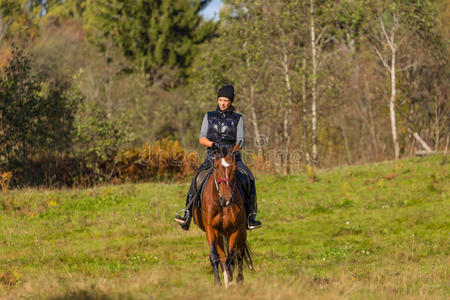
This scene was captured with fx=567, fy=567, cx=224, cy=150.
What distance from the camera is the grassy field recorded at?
7.96 metres

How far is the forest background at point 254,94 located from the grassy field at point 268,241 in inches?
144

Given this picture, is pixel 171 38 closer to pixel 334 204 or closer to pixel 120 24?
pixel 120 24

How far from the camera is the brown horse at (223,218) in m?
9.13

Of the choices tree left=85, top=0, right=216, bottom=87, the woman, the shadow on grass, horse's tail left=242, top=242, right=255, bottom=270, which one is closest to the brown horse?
horse's tail left=242, top=242, right=255, bottom=270

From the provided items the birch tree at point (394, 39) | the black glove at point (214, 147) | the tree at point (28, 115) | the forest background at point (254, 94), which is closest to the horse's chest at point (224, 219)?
the black glove at point (214, 147)

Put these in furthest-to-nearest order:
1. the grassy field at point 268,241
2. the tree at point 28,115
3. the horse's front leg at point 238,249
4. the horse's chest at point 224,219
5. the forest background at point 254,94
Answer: the forest background at point 254,94, the tree at point 28,115, the horse's front leg at point 238,249, the horse's chest at point 224,219, the grassy field at point 268,241

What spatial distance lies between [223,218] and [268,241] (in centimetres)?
609

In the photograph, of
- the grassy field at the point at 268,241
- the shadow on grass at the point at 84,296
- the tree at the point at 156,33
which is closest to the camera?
the shadow on grass at the point at 84,296

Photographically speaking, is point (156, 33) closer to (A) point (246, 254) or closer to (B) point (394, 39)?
(B) point (394, 39)

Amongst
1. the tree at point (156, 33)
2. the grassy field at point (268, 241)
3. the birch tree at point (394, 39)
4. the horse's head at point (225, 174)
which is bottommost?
the grassy field at point (268, 241)

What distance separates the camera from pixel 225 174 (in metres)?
9.05

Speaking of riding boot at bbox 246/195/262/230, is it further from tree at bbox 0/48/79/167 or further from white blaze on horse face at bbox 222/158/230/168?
tree at bbox 0/48/79/167

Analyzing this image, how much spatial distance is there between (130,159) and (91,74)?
22.2 metres

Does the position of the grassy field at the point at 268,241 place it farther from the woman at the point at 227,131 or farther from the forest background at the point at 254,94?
the forest background at the point at 254,94
